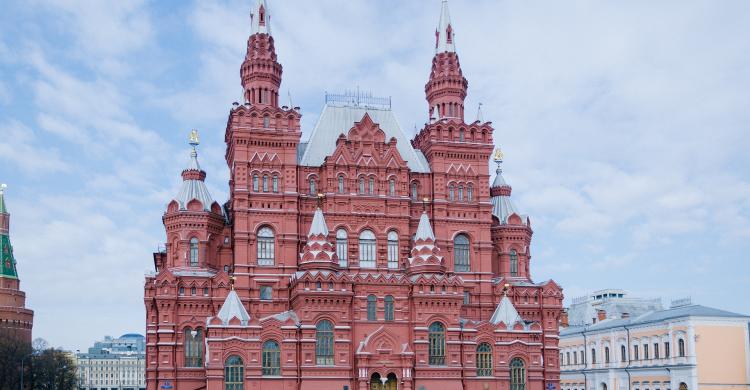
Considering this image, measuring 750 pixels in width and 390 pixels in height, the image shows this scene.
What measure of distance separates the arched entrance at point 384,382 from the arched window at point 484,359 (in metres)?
6.50

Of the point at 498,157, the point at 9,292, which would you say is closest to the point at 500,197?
the point at 498,157

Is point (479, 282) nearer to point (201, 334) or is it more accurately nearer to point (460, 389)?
point (460, 389)

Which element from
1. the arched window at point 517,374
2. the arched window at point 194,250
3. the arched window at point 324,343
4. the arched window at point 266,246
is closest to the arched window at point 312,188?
the arched window at point 266,246

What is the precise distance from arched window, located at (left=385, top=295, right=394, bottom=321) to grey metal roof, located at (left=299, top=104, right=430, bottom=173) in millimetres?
11181

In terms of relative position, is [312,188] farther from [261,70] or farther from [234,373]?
[234,373]

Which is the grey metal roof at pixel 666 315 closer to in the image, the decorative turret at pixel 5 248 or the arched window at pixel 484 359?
the arched window at pixel 484 359

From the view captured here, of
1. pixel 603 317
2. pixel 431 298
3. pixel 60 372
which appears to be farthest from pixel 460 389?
pixel 60 372

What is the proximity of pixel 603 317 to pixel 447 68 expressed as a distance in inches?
1585

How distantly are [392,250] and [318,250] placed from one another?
6.73 m

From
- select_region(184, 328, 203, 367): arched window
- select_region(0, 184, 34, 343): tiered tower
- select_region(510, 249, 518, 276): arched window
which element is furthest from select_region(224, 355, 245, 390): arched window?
select_region(0, 184, 34, 343): tiered tower

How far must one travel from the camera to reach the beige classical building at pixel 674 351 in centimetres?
7050

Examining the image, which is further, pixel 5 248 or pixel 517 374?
pixel 5 248

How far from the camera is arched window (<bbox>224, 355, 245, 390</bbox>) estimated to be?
57469 millimetres

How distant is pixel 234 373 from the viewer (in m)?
57.8
